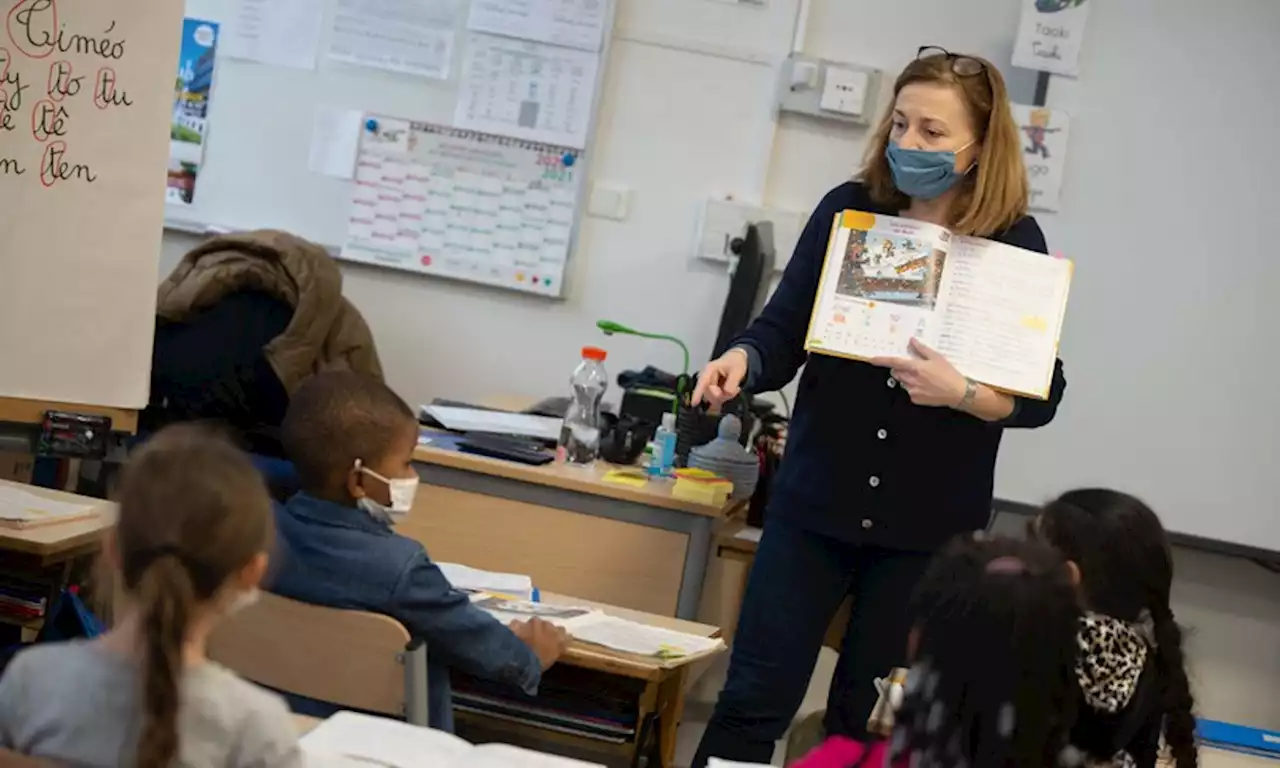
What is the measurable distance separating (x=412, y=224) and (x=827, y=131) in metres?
1.22

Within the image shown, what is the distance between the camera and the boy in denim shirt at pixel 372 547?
1.86 metres

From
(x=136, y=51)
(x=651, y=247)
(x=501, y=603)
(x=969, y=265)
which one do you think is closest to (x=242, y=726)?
(x=501, y=603)

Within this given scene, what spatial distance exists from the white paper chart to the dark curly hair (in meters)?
2.69

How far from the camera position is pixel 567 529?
2.73 m

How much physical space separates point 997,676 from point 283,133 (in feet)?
10.4

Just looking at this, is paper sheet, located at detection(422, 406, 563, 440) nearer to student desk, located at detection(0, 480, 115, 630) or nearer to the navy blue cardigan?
student desk, located at detection(0, 480, 115, 630)

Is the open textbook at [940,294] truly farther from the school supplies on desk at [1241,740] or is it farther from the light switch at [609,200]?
the light switch at [609,200]

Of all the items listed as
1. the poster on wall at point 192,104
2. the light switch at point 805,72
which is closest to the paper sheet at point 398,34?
the poster on wall at point 192,104

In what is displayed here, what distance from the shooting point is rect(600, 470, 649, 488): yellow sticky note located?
2.75m

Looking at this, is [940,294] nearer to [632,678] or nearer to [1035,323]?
[1035,323]

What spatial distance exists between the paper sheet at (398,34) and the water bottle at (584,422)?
1178 millimetres

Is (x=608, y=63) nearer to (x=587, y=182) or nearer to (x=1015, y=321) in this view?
(x=587, y=182)

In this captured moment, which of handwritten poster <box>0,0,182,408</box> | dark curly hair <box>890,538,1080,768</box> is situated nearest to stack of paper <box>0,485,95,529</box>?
handwritten poster <box>0,0,182,408</box>

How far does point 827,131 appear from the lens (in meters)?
3.87
